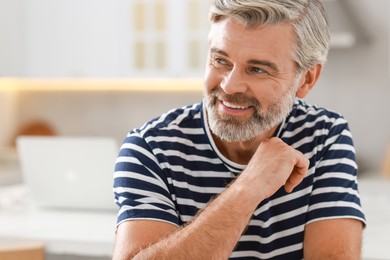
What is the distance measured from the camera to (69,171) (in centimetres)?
270

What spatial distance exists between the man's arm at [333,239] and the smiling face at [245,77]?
277 millimetres

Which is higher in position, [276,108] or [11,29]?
[11,29]

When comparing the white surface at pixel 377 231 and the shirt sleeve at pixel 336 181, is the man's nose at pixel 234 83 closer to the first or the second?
the shirt sleeve at pixel 336 181

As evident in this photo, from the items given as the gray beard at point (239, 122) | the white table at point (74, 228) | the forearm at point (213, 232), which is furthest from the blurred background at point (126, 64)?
the forearm at point (213, 232)

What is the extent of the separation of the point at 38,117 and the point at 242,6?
13.4ft

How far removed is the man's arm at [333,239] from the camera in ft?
5.71

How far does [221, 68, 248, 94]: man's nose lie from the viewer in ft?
5.48

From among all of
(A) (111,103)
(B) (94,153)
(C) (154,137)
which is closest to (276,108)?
(C) (154,137)

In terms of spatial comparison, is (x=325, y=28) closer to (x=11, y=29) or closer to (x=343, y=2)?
(x=343, y=2)

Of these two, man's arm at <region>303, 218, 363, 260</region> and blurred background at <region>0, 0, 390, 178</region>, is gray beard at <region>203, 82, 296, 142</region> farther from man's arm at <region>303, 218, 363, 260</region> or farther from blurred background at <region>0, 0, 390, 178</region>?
blurred background at <region>0, 0, 390, 178</region>

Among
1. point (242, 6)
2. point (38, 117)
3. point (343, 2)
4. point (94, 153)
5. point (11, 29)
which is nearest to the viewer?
point (242, 6)

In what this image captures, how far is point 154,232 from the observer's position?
1694mm

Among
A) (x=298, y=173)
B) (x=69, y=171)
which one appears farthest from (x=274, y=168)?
(x=69, y=171)

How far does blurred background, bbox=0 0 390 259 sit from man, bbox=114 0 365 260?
2.69 metres
